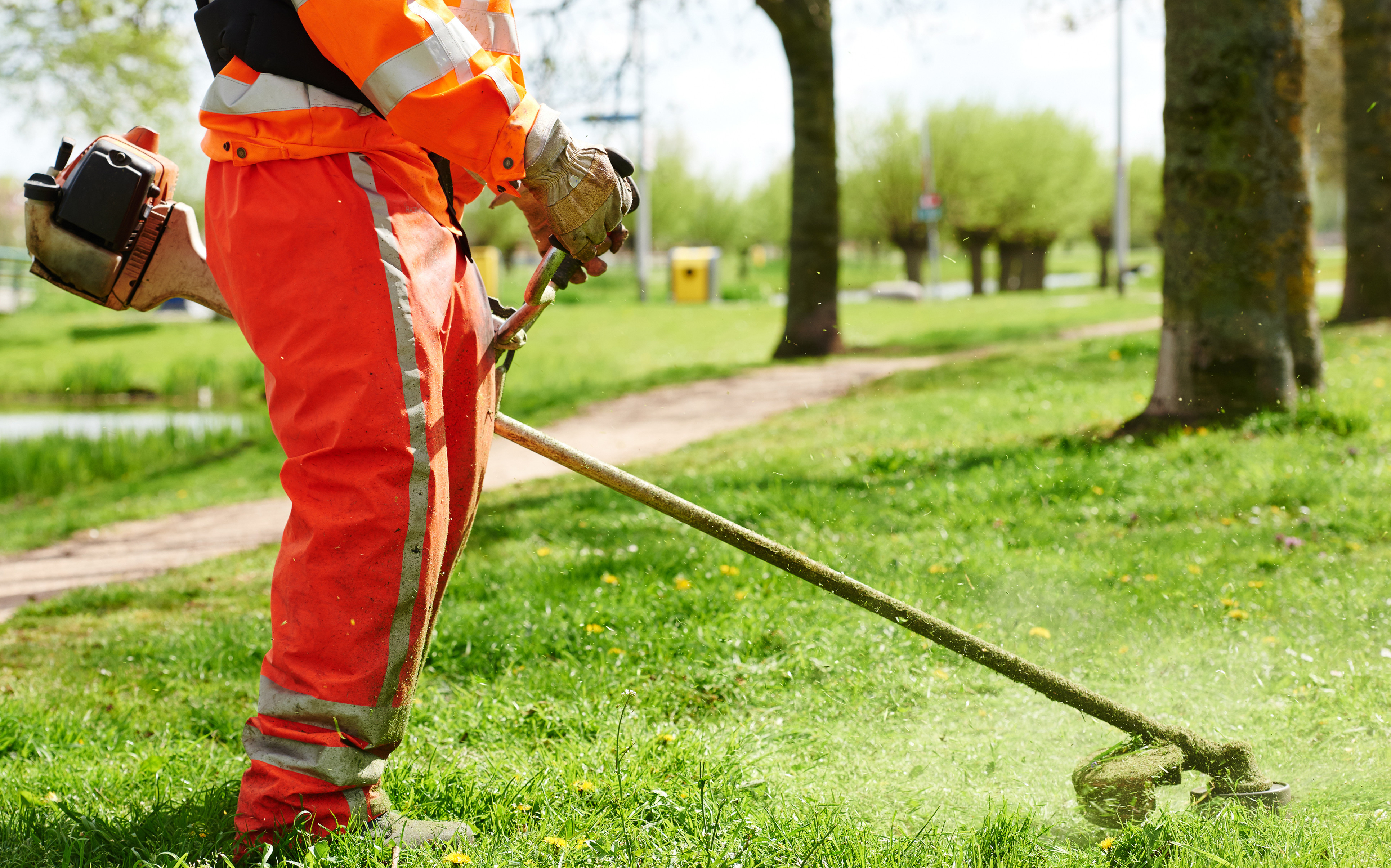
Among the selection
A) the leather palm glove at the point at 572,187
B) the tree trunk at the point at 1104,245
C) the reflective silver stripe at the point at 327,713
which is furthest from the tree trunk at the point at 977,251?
the reflective silver stripe at the point at 327,713

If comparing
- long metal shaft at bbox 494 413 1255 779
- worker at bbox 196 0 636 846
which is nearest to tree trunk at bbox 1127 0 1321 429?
long metal shaft at bbox 494 413 1255 779

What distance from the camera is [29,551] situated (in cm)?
661

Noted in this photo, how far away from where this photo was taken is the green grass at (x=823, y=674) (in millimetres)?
2299

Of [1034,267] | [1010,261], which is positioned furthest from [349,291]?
[1010,261]

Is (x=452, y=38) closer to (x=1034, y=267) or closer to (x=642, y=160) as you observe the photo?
(x=642, y=160)

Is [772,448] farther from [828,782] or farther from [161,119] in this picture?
[161,119]

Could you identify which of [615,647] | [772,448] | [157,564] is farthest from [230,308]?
[772,448]

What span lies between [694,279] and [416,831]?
25.6m

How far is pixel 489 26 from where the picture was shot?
2270 millimetres

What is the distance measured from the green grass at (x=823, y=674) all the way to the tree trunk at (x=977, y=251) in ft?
99.3

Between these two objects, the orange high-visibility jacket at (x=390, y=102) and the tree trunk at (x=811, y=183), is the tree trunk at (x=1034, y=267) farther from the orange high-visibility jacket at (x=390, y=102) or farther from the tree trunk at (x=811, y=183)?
the orange high-visibility jacket at (x=390, y=102)

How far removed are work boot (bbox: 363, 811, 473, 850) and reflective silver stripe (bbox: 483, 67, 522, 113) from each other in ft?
4.54

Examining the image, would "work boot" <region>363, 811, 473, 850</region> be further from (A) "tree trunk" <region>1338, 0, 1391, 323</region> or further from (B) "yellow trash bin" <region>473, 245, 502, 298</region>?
(B) "yellow trash bin" <region>473, 245, 502, 298</region>

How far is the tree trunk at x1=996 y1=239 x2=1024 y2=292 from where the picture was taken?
37.7 m
